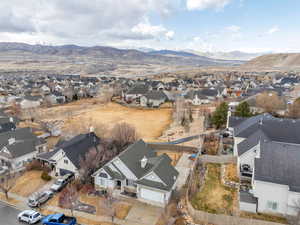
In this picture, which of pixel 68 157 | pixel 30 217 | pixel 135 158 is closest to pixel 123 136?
pixel 135 158

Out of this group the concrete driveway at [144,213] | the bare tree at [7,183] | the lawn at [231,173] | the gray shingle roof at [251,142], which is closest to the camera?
the concrete driveway at [144,213]

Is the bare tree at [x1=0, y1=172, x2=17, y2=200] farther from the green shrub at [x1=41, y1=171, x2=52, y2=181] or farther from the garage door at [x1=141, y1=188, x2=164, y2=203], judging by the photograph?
the garage door at [x1=141, y1=188, x2=164, y2=203]

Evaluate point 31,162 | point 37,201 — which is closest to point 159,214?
point 37,201

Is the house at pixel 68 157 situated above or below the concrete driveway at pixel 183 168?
above

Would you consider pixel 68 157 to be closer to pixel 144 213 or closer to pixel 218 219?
pixel 144 213

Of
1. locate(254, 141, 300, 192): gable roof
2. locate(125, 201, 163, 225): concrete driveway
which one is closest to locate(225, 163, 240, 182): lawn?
locate(254, 141, 300, 192): gable roof

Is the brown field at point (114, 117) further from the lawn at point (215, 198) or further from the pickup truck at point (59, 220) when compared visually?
the pickup truck at point (59, 220)

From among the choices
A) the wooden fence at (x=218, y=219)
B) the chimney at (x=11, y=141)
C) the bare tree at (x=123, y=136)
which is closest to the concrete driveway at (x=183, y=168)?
the wooden fence at (x=218, y=219)
